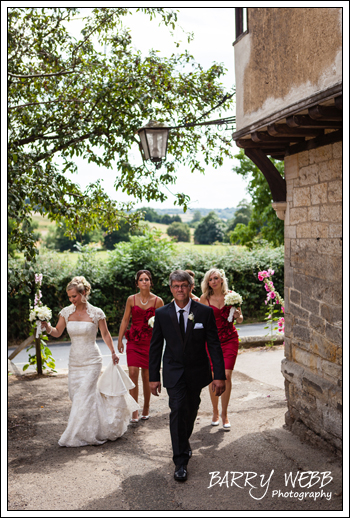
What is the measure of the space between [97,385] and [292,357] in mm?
2575

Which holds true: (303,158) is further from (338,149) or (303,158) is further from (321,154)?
(338,149)

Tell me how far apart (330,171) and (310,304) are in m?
1.53

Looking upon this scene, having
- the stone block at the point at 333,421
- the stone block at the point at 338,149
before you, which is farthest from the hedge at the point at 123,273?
the stone block at the point at 338,149

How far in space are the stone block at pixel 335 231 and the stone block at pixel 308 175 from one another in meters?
0.66

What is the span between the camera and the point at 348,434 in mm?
3883

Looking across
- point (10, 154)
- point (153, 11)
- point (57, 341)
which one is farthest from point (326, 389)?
point (57, 341)

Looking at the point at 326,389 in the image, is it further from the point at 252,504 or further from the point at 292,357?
the point at 252,504

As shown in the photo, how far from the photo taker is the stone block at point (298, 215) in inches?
222

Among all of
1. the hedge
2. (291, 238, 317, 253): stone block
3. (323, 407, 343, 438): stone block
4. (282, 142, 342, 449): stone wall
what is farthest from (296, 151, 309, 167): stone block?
the hedge

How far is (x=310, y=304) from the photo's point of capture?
5469 millimetres

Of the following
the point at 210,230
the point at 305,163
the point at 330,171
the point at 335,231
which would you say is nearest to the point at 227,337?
the point at 335,231

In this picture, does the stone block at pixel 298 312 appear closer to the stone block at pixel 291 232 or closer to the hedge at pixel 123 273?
the stone block at pixel 291 232

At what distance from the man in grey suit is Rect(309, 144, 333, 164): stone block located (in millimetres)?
1983

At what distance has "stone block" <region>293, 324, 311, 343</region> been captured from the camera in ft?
18.3
